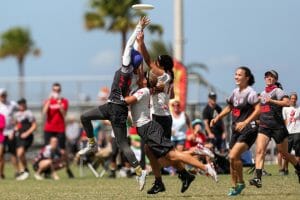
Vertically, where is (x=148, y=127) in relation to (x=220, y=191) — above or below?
above

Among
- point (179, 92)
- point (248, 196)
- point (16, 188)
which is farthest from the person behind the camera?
point (179, 92)

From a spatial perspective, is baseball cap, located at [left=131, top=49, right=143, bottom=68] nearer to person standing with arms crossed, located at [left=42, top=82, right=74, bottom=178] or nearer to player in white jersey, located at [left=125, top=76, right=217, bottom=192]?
player in white jersey, located at [left=125, top=76, right=217, bottom=192]

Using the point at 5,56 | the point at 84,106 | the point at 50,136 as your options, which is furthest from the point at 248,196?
the point at 5,56

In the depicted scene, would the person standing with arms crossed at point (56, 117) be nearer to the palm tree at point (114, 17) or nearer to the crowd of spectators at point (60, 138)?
the crowd of spectators at point (60, 138)

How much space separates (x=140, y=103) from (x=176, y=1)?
1505cm

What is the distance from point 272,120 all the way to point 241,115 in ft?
10.2

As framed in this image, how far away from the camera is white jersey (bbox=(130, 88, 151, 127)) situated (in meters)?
15.0

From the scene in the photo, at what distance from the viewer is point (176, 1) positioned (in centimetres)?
2978

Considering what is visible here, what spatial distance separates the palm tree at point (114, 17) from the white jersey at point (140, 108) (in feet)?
116

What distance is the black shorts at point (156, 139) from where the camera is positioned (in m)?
14.7

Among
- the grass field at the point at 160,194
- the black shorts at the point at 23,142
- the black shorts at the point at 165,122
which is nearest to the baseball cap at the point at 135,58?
the black shorts at the point at 165,122

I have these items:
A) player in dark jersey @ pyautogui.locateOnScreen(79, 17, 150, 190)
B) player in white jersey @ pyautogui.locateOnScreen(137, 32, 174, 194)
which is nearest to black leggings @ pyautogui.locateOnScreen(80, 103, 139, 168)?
player in dark jersey @ pyautogui.locateOnScreen(79, 17, 150, 190)

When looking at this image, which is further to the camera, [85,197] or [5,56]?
[5,56]

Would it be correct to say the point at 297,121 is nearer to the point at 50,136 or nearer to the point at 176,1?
the point at 50,136
